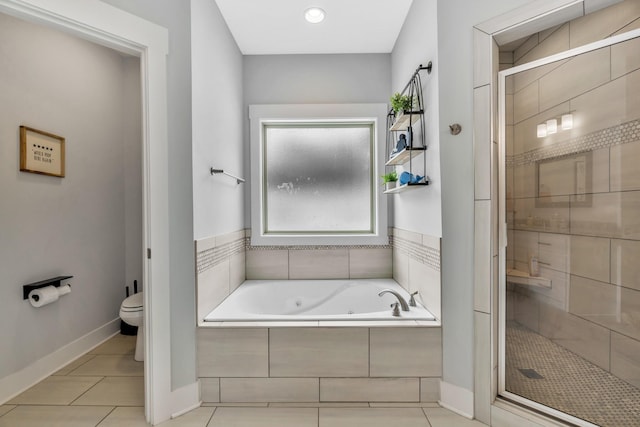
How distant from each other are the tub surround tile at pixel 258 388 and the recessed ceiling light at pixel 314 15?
239cm

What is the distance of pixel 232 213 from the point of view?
2459 millimetres

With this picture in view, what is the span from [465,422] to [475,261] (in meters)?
0.84

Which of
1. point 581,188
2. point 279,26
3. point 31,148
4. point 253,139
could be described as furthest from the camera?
point 253,139

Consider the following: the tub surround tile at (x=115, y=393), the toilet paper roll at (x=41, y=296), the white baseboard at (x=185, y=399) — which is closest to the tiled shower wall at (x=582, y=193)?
the white baseboard at (x=185, y=399)

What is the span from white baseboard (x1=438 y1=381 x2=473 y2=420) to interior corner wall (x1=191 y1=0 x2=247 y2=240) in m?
1.66

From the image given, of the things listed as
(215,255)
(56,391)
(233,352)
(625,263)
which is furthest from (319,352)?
(56,391)

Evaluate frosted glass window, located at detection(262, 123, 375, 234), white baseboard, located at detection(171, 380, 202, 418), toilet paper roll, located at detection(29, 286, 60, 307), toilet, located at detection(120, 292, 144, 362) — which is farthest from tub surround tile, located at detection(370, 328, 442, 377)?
toilet paper roll, located at detection(29, 286, 60, 307)

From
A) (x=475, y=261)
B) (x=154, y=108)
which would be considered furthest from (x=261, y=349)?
(x=154, y=108)

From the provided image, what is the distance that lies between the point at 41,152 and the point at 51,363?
1439 millimetres

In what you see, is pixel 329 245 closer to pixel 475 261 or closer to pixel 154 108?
pixel 475 261

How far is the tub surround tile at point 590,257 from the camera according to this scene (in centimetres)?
139

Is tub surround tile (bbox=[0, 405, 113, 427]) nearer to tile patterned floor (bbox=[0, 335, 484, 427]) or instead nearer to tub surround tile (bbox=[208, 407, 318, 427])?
tile patterned floor (bbox=[0, 335, 484, 427])

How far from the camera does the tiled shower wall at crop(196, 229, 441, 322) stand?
1988 millimetres

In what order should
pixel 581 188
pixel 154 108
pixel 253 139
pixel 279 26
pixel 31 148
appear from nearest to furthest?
pixel 581 188 → pixel 154 108 → pixel 31 148 → pixel 279 26 → pixel 253 139
